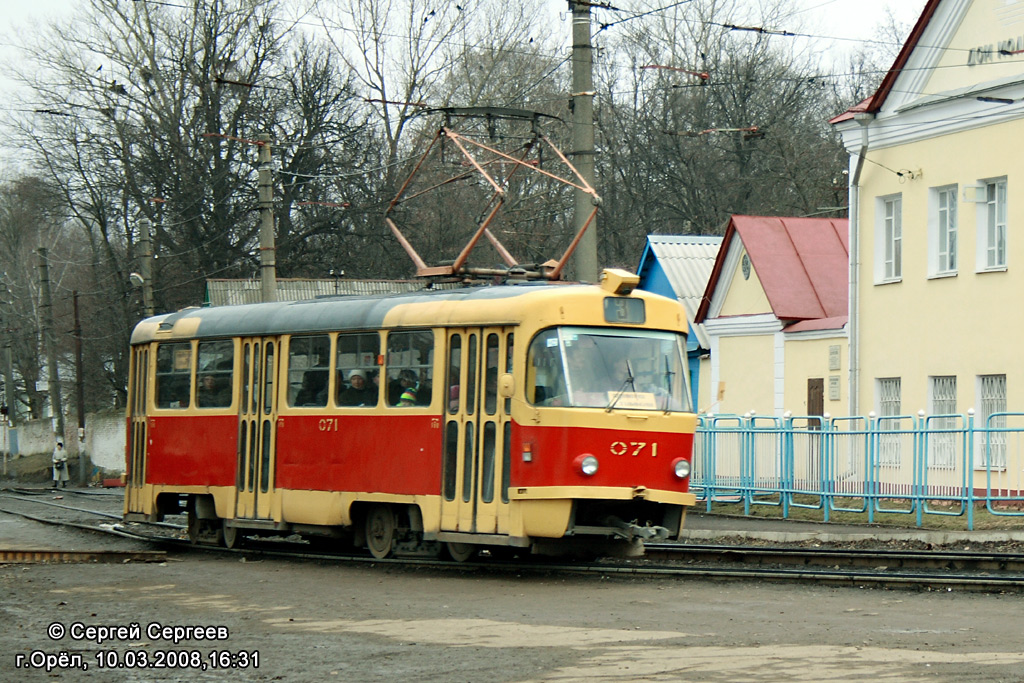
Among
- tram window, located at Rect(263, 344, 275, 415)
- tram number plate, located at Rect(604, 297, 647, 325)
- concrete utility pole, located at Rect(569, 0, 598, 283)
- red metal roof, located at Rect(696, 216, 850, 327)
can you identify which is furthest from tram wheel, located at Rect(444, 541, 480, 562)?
red metal roof, located at Rect(696, 216, 850, 327)

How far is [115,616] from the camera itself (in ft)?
38.6

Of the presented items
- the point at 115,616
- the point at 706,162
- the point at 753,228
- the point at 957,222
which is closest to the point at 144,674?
the point at 115,616

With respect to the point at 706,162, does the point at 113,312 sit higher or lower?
lower

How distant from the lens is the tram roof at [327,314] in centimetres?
1486

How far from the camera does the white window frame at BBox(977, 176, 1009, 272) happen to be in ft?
77.8

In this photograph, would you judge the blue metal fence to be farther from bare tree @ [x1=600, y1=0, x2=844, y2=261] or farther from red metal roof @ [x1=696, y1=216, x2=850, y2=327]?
bare tree @ [x1=600, y1=0, x2=844, y2=261]

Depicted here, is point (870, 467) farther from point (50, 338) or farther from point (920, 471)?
point (50, 338)

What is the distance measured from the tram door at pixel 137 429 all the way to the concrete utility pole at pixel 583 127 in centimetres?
596

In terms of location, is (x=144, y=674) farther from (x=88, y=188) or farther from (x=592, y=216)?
(x=88, y=188)

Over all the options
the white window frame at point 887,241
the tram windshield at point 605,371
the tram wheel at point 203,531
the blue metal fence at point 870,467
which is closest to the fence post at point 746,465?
the blue metal fence at point 870,467

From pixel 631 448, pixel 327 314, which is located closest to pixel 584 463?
pixel 631 448

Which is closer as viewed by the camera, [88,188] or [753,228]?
[753,228]

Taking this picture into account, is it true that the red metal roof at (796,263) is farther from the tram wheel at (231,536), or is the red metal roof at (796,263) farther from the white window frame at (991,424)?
the tram wheel at (231,536)

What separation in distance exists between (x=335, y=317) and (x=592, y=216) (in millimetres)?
3078
